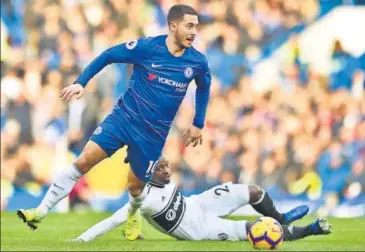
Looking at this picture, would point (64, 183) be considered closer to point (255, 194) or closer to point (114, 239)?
point (114, 239)

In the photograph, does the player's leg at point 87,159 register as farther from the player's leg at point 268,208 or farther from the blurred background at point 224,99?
the blurred background at point 224,99

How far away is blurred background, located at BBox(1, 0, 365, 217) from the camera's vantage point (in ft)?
58.4

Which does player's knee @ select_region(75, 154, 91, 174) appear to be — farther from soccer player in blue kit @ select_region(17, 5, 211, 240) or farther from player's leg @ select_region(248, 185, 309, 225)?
player's leg @ select_region(248, 185, 309, 225)

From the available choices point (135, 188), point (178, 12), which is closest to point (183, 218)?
point (135, 188)

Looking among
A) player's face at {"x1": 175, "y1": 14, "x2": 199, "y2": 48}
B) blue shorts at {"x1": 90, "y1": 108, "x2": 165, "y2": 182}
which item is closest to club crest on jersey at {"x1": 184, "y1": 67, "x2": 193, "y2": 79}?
player's face at {"x1": 175, "y1": 14, "x2": 199, "y2": 48}

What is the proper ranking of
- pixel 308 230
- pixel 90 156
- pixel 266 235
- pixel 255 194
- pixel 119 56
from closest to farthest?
pixel 266 235 → pixel 90 156 → pixel 119 56 → pixel 308 230 → pixel 255 194

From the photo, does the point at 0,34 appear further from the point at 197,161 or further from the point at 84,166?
the point at 84,166

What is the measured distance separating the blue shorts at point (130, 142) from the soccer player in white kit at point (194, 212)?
0.45 metres

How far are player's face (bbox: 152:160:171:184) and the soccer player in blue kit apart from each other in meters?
0.67

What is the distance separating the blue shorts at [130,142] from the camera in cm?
945

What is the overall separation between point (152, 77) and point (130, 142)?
27.4 inches

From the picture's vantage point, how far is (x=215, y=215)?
34.8 ft

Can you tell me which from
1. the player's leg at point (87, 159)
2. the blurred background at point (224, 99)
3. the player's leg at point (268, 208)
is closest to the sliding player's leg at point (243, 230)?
the player's leg at point (268, 208)

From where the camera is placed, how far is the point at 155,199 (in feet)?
34.1
